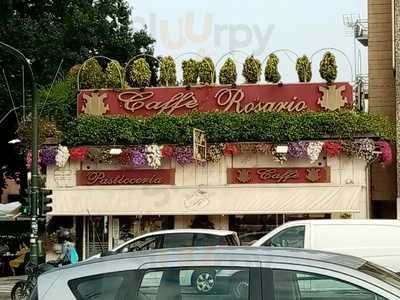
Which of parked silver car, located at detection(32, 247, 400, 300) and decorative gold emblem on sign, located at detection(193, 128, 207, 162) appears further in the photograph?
decorative gold emblem on sign, located at detection(193, 128, 207, 162)

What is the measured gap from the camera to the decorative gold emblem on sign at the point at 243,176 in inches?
867

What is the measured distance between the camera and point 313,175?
2169 centimetres

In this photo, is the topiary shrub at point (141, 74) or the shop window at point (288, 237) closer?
the shop window at point (288, 237)

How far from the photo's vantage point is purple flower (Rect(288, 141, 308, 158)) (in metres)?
21.3

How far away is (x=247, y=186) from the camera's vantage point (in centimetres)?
2181

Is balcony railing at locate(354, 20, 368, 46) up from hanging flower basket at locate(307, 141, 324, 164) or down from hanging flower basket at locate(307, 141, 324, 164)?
up

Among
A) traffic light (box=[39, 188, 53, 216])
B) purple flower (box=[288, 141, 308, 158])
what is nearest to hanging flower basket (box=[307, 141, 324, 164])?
purple flower (box=[288, 141, 308, 158])

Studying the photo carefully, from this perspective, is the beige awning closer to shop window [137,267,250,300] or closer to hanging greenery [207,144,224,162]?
hanging greenery [207,144,224,162]

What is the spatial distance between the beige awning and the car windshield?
16972mm

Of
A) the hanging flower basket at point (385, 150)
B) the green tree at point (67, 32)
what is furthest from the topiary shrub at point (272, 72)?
the green tree at point (67, 32)

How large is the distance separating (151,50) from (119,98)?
11182 mm

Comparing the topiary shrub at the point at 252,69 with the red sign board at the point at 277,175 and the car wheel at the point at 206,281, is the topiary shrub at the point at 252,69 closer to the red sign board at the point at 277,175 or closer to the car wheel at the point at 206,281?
the red sign board at the point at 277,175

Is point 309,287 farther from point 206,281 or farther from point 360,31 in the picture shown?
point 360,31

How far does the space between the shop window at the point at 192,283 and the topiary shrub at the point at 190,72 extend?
1907 centimetres
